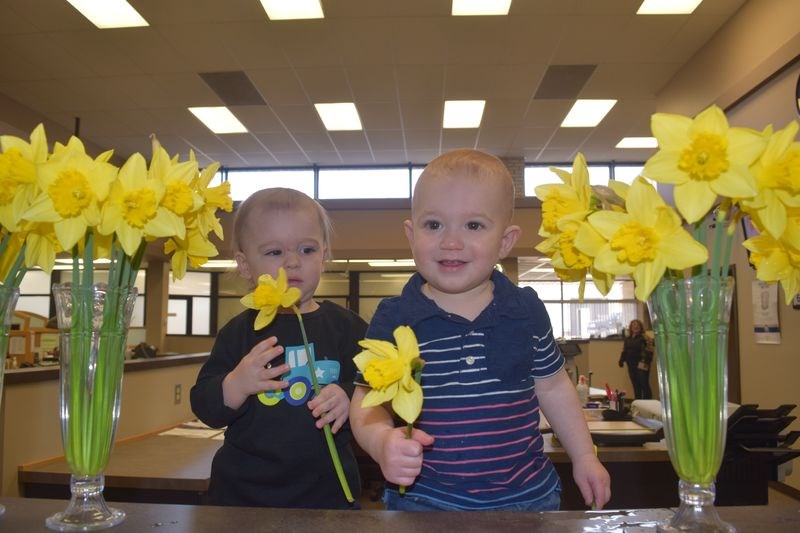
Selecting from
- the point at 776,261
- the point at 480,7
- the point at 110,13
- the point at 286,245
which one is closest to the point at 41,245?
the point at 286,245

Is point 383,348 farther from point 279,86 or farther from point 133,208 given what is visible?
point 279,86

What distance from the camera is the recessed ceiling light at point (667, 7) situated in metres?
5.47

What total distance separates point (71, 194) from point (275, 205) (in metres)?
0.87

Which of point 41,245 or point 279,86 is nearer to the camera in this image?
point 41,245

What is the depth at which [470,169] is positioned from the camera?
132 centimetres

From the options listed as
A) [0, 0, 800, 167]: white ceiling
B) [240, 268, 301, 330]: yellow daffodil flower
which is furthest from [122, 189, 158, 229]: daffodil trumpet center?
[0, 0, 800, 167]: white ceiling

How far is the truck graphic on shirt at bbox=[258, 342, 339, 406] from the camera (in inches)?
64.1

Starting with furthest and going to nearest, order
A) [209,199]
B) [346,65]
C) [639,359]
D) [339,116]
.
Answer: [639,359]
[339,116]
[346,65]
[209,199]

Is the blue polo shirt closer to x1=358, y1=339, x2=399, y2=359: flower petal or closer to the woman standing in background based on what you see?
x1=358, y1=339, x2=399, y2=359: flower petal

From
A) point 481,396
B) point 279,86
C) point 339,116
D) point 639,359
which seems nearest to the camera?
point 481,396

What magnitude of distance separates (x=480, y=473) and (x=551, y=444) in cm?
145

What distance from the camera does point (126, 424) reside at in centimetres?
321

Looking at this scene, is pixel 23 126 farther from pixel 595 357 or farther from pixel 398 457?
pixel 595 357

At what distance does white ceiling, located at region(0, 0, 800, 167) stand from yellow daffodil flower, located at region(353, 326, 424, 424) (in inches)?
205
